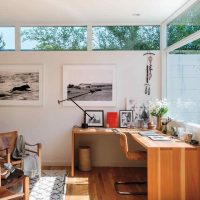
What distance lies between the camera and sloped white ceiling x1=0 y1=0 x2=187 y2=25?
13.0 feet

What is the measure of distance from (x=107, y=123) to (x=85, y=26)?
1887mm

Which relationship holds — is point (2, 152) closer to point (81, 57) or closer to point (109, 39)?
point (81, 57)

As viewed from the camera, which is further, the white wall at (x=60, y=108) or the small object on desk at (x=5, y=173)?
the white wall at (x=60, y=108)

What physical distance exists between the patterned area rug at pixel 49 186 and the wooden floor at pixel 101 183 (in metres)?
0.11

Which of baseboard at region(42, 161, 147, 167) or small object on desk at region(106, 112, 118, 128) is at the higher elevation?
small object on desk at region(106, 112, 118, 128)

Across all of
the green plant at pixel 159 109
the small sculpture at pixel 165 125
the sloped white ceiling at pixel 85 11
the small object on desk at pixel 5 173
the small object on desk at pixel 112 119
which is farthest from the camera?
the small object on desk at pixel 112 119

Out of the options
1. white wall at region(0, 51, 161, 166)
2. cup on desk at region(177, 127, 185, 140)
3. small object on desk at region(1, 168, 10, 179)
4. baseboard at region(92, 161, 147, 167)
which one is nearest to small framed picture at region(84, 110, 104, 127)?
white wall at region(0, 51, 161, 166)

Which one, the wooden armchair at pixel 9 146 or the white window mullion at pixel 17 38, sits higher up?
the white window mullion at pixel 17 38

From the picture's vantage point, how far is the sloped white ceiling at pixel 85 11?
3957 millimetres

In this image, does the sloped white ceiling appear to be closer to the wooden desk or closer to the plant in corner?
the plant in corner

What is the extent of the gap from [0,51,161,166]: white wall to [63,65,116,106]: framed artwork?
0.34ft

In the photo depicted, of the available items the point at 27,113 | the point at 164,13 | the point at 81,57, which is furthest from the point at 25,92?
the point at 164,13

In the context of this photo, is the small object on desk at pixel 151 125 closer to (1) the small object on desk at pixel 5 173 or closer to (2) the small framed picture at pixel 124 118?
(2) the small framed picture at pixel 124 118

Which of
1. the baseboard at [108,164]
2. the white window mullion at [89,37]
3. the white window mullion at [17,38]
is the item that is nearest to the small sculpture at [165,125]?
the baseboard at [108,164]
